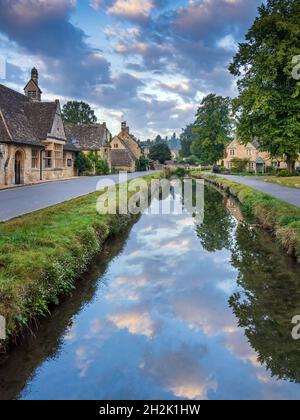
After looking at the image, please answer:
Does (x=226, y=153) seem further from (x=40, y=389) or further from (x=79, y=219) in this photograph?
(x=40, y=389)

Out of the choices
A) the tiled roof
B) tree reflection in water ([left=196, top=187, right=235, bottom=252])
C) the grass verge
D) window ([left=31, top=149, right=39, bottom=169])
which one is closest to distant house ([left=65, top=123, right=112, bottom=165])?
the tiled roof

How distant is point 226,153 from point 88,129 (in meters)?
39.7

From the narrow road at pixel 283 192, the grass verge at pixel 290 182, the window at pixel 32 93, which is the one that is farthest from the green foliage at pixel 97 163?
the narrow road at pixel 283 192

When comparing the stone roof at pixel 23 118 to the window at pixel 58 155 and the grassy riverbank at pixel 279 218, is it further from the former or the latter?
the grassy riverbank at pixel 279 218

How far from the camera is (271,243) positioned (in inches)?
581

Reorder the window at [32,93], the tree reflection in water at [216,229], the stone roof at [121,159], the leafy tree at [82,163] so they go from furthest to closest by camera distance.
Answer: the stone roof at [121,159] < the leafy tree at [82,163] < the window at [32,93] < the tree reflection in water at [216,229]

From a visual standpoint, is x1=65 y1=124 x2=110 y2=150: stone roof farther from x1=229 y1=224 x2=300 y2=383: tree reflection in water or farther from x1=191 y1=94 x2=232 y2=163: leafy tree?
x1=229 y1=224 x2=300 y2=383: tree reflection in water

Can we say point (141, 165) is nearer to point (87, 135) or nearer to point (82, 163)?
point (87, 135)

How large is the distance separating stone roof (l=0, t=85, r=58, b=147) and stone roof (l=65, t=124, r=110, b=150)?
15.6 metres

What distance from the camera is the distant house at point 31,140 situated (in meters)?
28.8

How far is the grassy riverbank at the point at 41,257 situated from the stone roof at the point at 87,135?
41937 millimetres

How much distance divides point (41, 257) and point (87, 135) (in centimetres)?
5046

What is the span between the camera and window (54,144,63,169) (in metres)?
40.2

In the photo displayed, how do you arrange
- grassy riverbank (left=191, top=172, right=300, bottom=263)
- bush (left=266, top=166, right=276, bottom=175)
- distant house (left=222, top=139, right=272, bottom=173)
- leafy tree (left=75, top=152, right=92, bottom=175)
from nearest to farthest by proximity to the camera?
grassy riverbank (left=191, top=172, right=300, bottom=263) → leafy tree (left=75, top=152, right=92, bottom=175) → bush (left=266, top=166, right=276, bottom=175) → distant house (left=222, top=139, right=272, bottom=173)
